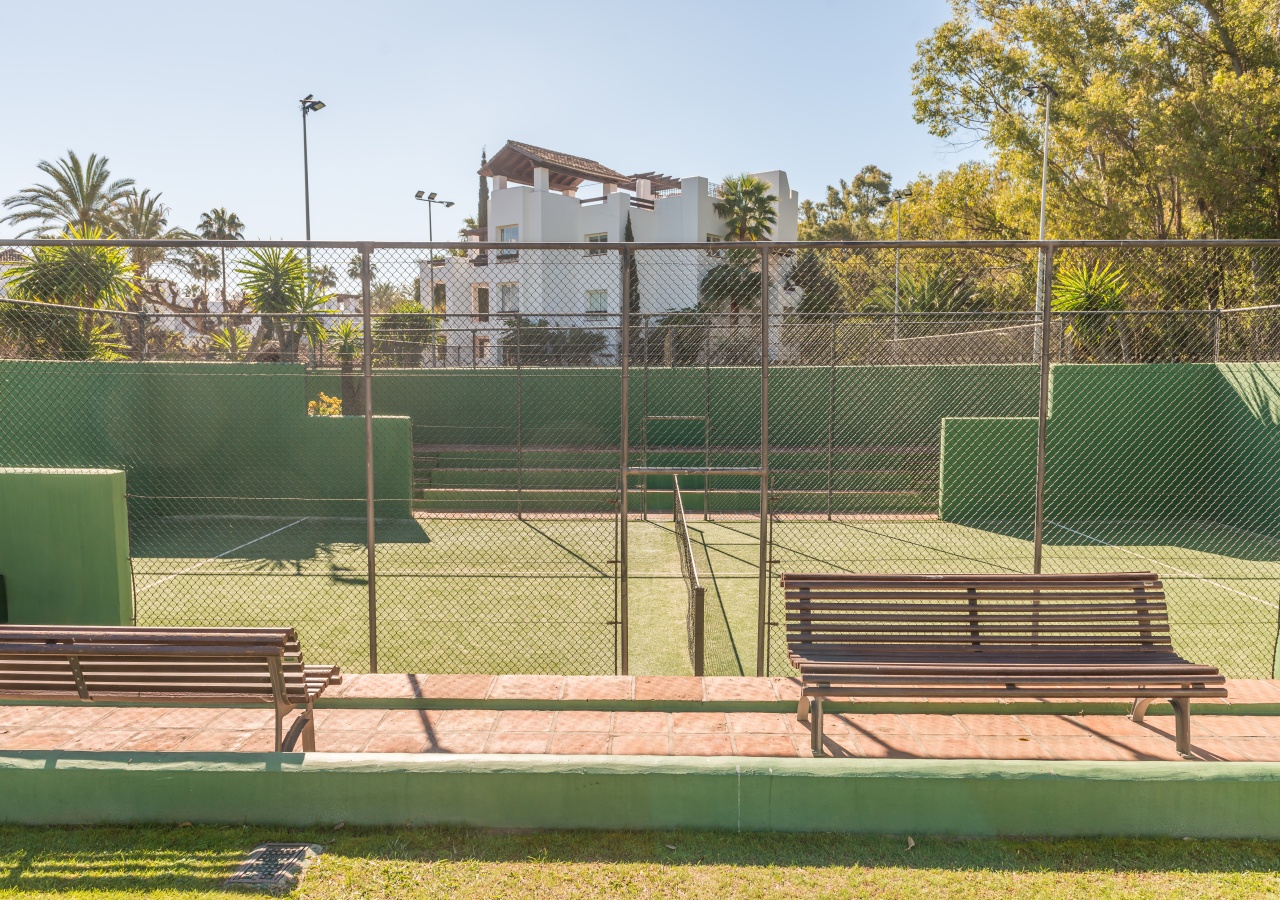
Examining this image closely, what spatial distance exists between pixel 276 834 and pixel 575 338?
13928mm

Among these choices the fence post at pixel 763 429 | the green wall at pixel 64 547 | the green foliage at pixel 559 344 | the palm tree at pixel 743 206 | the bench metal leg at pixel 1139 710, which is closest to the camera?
the bench metal leg at pixel 1139 710

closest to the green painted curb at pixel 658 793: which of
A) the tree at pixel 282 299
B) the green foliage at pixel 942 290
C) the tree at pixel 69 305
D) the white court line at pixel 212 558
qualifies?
the white court line at pixel 212 558

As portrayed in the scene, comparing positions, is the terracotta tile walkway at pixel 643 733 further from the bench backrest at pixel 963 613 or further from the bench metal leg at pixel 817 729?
the bench backrest at pixel 963 613

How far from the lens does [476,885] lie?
306 cm

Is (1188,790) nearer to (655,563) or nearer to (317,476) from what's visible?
(655,563)

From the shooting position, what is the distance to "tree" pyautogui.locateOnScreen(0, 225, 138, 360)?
11.1 meters

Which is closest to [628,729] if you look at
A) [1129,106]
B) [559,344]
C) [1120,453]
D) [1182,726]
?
[1182,726]

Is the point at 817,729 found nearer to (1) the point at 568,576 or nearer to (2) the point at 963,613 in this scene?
(2) the point at 963,613

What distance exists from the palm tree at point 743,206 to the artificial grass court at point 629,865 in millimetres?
27191

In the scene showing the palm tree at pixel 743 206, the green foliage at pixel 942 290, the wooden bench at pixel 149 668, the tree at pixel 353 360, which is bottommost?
the wooden bench at pixel 149 668

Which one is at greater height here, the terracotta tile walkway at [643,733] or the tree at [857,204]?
the tree at [857,204]

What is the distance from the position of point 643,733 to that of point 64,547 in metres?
4.37

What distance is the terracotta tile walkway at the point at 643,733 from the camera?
4.05m

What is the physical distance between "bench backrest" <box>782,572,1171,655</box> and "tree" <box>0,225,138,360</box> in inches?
393
